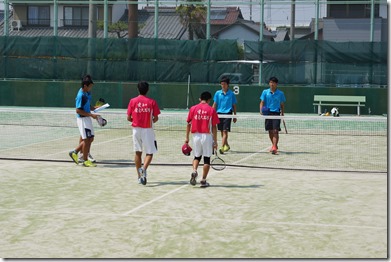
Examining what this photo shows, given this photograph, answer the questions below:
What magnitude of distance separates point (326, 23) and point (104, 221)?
1074 inches

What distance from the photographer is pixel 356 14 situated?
3447 cm

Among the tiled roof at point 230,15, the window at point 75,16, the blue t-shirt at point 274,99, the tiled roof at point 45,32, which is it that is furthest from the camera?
the window at point 75,16

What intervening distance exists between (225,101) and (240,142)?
3.14 metres

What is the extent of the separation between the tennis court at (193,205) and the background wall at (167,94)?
11278 millimetres

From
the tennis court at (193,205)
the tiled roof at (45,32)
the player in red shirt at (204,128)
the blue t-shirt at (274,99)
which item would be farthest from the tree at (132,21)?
the player in red shirt at (204,128)

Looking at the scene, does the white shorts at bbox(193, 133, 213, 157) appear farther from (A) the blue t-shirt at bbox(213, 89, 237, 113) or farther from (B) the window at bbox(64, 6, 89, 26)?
(B) the window at bbox(64, 6, 89, 26)

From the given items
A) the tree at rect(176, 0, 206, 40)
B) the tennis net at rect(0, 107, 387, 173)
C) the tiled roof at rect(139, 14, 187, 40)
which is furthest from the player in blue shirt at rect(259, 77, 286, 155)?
the tiled roof at rect(139, 14, 187, 40)

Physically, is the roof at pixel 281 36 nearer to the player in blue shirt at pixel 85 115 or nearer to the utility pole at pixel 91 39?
the utility pole at pixel 91 39

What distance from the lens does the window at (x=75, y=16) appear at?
45562mm

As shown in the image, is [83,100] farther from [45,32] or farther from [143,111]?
[45,32]

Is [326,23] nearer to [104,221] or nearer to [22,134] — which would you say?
[22,134]

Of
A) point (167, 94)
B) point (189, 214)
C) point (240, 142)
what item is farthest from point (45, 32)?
point (189, 214)

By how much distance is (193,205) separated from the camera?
10805mm

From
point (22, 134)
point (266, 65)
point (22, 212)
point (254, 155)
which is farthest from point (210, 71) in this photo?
point (22, 212)
